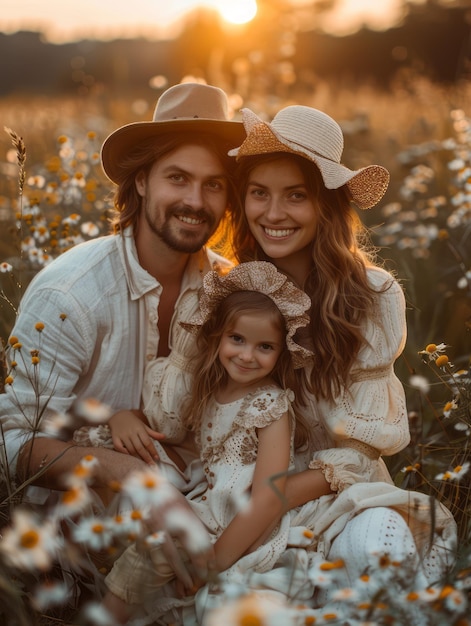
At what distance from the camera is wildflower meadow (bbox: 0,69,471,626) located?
5.85 ft

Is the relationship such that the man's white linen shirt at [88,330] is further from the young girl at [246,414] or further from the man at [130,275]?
the young girl at [246,414]

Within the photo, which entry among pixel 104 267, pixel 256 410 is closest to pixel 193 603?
pixel 256 410

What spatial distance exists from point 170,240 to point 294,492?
1.23 meters

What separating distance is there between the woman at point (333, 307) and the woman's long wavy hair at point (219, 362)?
9cm

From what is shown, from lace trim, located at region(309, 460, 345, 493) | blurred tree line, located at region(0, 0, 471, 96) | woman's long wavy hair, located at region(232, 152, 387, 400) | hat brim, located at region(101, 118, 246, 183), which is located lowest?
lace trim, located at region(309, 460, 345, 493)

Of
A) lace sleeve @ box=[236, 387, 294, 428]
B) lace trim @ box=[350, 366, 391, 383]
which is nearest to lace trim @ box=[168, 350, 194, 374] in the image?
lace sleeve @ box=[236, 387, 294, 428]

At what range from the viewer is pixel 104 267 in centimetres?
329

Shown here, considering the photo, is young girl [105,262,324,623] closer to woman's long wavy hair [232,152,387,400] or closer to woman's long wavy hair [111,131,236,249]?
woman's long wavy hair [232,152,387,400]

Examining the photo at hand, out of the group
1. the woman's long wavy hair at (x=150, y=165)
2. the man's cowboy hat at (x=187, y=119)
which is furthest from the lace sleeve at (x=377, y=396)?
the man's cowboy hat at (x=187, y=119)

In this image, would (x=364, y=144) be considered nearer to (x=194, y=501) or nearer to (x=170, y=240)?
(x=170, y=240)

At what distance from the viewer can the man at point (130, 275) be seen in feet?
10.1

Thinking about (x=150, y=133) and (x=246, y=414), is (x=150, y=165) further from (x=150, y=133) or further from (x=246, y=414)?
(x=246, y=414)

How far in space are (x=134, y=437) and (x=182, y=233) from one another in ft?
2.96

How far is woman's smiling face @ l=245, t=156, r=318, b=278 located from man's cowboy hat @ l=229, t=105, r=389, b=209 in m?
0.08
